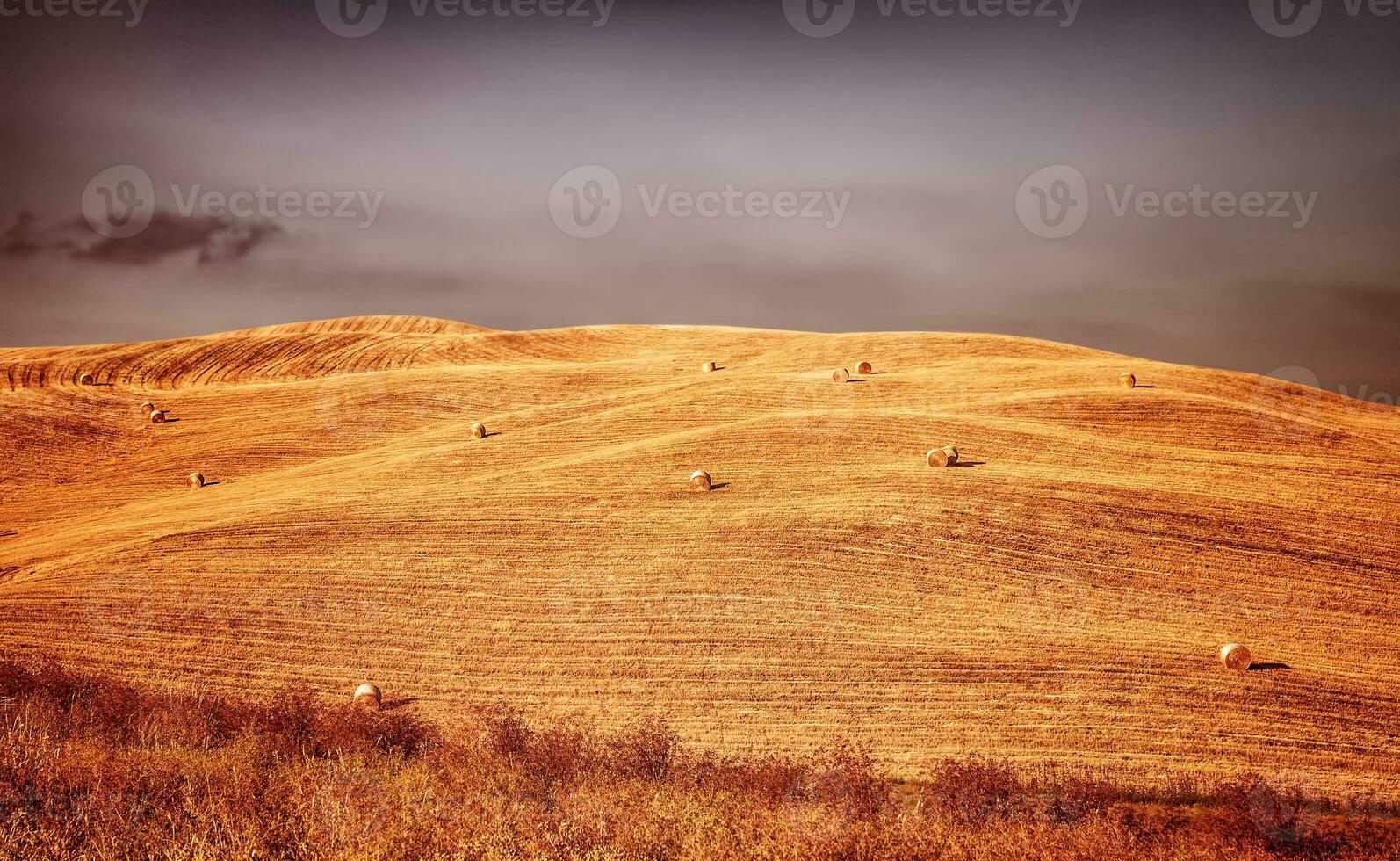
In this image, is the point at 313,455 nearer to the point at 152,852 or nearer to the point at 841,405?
the point at 841,405

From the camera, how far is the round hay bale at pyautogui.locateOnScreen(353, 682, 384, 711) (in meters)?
14.9

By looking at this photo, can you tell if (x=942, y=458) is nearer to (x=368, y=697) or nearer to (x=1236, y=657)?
(x=1236, y=657)

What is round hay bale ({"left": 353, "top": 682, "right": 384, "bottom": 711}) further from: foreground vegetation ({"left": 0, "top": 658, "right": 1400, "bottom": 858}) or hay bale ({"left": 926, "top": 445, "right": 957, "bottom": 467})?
hay bale ({"left": 926, "top": 445, "right": 957, "bottom": 467})

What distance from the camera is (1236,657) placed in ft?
52.5

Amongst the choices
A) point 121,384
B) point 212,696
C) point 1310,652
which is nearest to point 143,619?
point 212,696

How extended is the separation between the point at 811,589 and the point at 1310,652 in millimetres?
9511

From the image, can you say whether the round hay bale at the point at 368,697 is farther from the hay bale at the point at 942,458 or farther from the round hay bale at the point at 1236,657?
the hay bale at the point at 942,458

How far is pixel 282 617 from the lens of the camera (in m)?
18.5

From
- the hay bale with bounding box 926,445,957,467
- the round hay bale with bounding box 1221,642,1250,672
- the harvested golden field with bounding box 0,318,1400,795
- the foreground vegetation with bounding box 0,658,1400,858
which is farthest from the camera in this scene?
the hay bale with bounding box 926,445,957,467

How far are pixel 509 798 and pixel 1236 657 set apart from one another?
13078 millimetres

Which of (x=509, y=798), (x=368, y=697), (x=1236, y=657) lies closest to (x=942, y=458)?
(x=1236, y=657)

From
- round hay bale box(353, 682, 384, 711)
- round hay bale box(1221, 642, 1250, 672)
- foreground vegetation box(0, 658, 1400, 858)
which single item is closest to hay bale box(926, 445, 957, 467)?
round hay bale box(1221, 642, 1250, 672)

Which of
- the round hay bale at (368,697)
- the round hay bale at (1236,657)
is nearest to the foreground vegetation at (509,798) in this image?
the round hay bale at (368,697)

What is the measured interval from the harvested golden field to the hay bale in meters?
1.22
